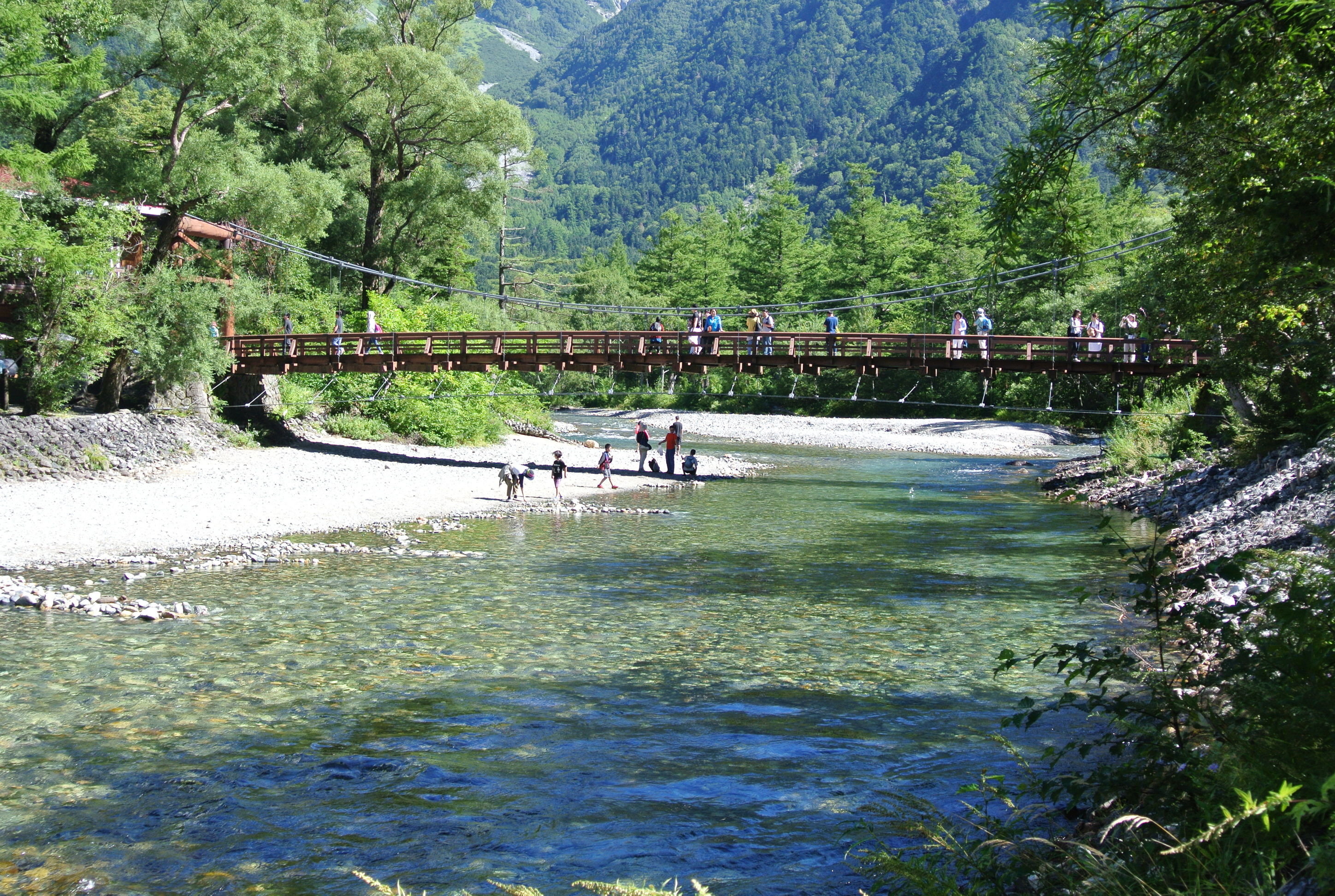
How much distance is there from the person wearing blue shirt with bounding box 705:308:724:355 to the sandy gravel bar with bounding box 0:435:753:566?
3.70 metres

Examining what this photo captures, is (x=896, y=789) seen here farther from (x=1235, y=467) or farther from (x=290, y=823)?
(x=1235, y=467)

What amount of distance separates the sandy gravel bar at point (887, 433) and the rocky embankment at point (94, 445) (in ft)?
80.6

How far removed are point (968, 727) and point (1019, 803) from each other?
1.70 m

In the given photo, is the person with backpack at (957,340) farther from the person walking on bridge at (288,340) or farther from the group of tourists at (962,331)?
the person walking on bridge at (288,340)

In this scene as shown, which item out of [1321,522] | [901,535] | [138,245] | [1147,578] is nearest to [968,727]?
[1147,578]

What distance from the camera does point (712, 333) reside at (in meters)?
28.7

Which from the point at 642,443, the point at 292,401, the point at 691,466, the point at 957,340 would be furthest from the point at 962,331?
the point at 292,401

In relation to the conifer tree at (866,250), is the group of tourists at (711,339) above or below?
below

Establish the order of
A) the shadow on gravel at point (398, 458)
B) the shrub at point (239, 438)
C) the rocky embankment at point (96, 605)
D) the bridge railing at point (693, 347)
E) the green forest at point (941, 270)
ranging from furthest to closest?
the shadow on gravel at point (398, 458) → the shrub at point (239, 438) → the bridge railing at point (693, 347) → the rocky embankment at point (96, 605) → the green forest at point (941, 270)

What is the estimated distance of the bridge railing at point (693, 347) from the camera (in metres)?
26.8

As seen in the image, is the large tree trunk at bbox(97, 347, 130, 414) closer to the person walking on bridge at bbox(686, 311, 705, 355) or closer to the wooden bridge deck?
the wooden bridge deck

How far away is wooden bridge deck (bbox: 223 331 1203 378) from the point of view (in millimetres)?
27031

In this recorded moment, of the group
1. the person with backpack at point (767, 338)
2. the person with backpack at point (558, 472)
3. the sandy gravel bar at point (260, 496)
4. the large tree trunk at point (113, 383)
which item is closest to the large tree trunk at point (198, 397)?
the sandy gravel bar at point (260, 496)

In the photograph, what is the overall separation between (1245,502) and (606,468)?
1498 cm
